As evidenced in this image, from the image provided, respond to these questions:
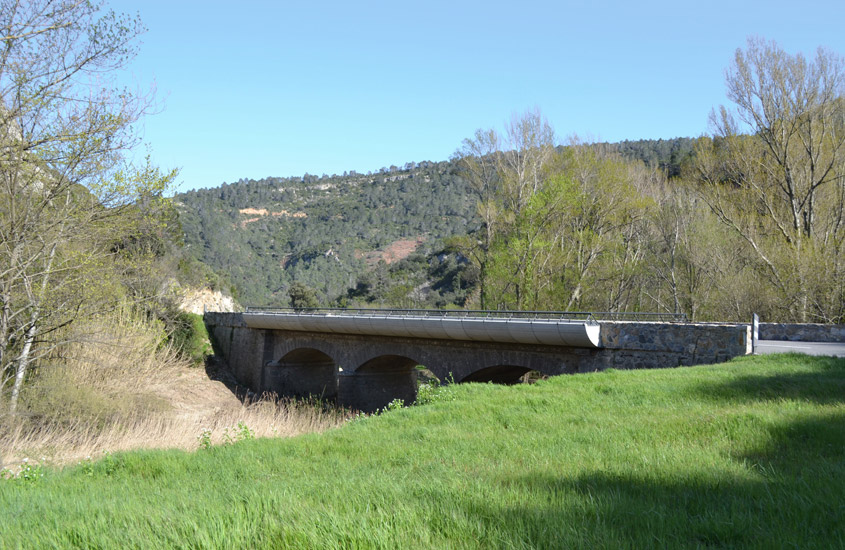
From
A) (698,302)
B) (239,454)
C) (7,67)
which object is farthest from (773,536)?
(698,302)

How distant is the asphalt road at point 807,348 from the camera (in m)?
12.6

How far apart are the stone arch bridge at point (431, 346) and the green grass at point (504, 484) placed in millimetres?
4801

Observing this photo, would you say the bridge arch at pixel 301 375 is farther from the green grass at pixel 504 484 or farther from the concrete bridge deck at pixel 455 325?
the green grass at pixel 504 484

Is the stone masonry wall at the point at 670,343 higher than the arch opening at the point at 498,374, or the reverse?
the stone masonry wall at the point at 670,343

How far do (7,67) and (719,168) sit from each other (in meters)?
27.3

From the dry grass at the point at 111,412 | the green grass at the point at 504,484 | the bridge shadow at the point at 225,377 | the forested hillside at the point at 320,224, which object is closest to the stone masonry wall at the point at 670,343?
the green grass at the point at 504,484

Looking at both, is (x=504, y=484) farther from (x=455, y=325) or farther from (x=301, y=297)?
(x=301, y=297)

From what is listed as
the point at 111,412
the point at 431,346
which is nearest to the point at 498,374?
the point at 431,346

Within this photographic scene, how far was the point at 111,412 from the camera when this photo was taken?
639 inches

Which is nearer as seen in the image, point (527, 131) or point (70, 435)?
point (70, 435)

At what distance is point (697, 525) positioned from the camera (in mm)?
3293

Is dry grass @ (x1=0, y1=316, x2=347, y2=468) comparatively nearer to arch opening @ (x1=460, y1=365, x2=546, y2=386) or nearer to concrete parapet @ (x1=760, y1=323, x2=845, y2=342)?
arch opening @ (x1=460, y1=365, x2=546, y2=386)

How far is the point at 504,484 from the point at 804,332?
1527 centimetres

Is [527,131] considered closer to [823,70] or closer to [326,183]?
[823,70]
